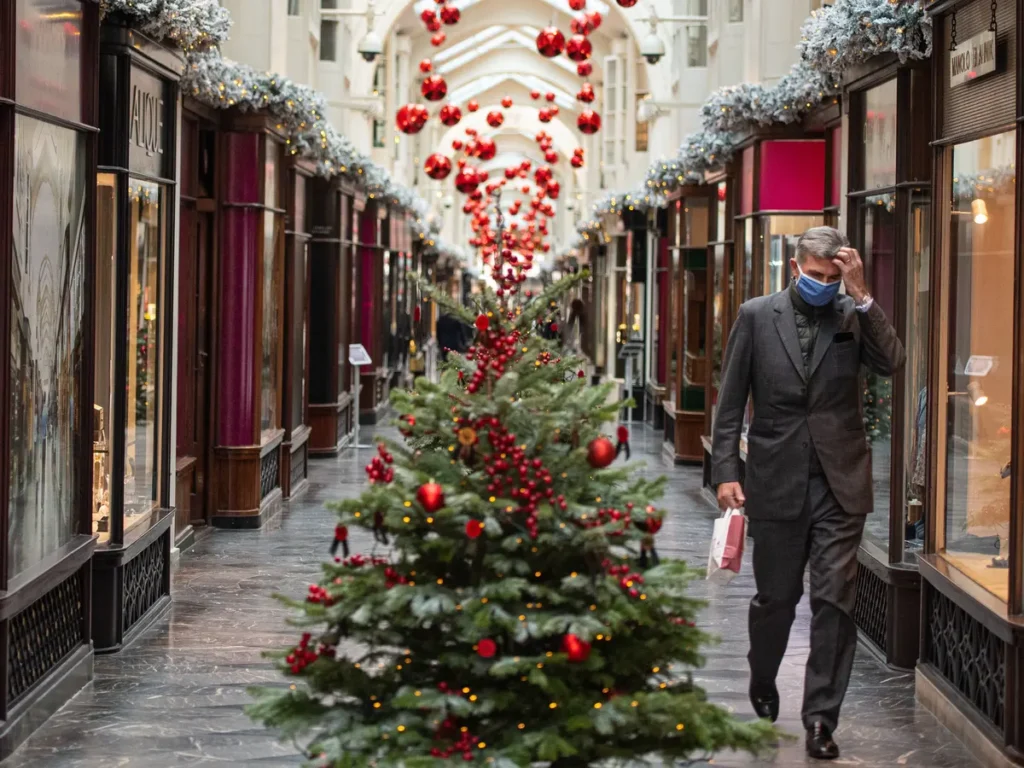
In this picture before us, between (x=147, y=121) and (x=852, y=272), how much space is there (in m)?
4.25

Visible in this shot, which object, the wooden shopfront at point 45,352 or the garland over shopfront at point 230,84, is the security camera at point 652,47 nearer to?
the garland over shopfront at point 230,84

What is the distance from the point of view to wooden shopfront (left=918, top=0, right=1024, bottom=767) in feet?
19.1

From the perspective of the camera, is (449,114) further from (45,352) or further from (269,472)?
(45,352)

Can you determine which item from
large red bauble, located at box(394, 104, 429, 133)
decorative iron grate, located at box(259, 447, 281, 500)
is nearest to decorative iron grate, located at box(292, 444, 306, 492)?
decorative iron grate, located at box(259, 447, 281, 500)

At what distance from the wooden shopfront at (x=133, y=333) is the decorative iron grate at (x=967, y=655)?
12.3 feet

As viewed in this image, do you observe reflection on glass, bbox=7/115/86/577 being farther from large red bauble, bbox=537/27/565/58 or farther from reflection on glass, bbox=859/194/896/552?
large red bauble, bbox=537/27/565/58

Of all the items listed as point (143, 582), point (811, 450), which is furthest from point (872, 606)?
point (143, 582)

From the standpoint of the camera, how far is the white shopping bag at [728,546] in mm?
5836

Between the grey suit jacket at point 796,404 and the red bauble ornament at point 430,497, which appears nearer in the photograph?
the red bauble ornament at point 430,497

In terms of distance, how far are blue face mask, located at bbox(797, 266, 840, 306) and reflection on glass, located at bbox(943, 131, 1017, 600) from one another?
2.24ft

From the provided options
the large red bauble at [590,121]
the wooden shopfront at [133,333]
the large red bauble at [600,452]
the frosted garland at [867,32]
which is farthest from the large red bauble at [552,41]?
the large red bauble at [600,452]

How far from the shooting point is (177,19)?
26.7 feet

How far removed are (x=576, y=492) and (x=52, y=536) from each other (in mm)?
A: 3379

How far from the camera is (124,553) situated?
7887mm
